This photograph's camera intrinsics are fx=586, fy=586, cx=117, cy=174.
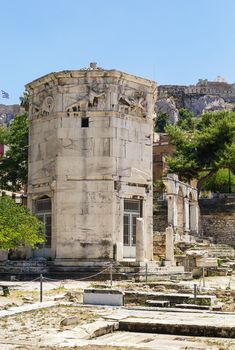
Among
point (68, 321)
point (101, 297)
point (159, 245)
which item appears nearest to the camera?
point (68, 321)

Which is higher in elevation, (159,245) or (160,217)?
(160,217)

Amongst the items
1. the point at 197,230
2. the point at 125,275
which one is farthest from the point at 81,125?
the point at 197,230

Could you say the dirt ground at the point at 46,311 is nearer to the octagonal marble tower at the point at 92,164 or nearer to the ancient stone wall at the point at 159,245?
the octagonal marble tower at the point at 92,164

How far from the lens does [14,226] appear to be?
20500 mm

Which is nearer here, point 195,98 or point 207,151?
point 207,151

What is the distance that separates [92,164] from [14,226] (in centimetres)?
624

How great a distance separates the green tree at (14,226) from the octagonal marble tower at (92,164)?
144 inches

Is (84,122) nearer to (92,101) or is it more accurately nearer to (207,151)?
(92,101)

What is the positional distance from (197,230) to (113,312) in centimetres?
3674

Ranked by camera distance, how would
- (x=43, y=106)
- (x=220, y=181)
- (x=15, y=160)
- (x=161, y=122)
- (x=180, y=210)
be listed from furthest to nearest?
(x=161, y=122) < (x=220, y=181) < (x=180, y=210) < (x=15, y=160) < (x=43, y=106)

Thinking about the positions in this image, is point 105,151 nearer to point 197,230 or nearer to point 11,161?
point 11,161

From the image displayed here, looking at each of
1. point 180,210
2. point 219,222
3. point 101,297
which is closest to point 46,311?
point 101,297

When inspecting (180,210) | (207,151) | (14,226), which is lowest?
(14,226)

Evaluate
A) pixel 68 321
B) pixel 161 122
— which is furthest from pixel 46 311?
pixel 161 122
